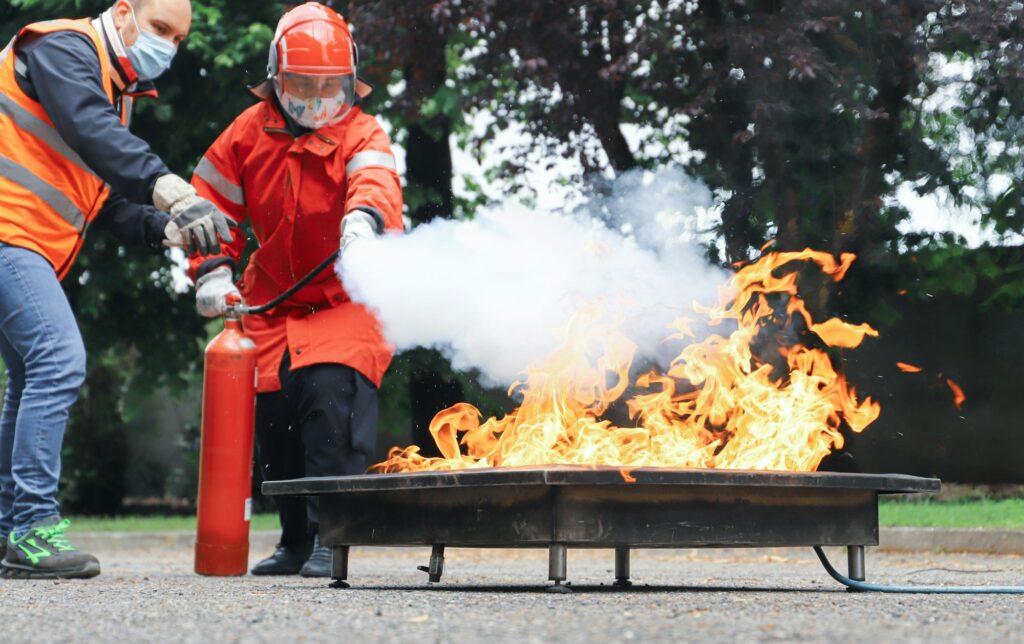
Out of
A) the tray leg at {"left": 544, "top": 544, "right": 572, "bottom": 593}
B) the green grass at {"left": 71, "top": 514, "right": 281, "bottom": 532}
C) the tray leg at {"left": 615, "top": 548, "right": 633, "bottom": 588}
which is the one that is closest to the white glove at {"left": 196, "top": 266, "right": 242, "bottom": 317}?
the tray leg at {"left": 615, "top": 548, "right": 633, "bottom": 588}

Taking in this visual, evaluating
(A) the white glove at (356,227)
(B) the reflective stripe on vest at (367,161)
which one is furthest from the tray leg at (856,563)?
(B) the reflective stripe on vest at (367,161)

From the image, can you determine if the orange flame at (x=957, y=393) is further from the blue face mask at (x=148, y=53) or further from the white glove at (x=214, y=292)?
the blue face mask at (x=148, y=53)

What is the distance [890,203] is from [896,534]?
2349 millimetres

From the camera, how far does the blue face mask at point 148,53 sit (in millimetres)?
5898

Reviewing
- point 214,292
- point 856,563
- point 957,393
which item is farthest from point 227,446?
point 957,393

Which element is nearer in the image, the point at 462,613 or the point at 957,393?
the point at 462,613

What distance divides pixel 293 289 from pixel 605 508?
1.72m

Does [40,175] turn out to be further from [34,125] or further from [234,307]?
[234,307]

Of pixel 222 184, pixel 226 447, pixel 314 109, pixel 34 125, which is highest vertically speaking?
pixel 314 109

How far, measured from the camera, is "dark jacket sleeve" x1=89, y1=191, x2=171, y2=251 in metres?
6.04

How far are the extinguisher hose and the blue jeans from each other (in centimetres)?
64

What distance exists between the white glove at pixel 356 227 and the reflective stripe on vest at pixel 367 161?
38 centimetres

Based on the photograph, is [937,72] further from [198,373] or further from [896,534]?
[198,373]

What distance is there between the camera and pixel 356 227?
5.46 m
